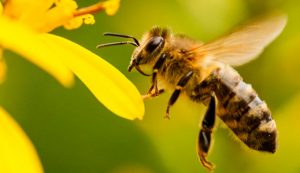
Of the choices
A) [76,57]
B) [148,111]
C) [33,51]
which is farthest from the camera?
[148,111]

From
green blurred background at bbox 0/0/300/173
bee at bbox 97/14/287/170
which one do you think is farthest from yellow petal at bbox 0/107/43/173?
green blurred background at bbox 0/0/300/173

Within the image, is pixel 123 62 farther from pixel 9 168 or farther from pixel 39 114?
pixel 9 168

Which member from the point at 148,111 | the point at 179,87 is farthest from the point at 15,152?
the point at 148,111

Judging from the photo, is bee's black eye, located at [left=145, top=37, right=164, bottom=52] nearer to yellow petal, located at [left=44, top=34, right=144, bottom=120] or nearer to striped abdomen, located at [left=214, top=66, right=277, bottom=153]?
striped abdomen, located at [left=214, top=66, right=277, bottom=153]

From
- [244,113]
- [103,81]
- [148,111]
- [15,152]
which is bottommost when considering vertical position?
[15,152]

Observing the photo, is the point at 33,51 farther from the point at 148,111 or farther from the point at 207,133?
the point at 148,111

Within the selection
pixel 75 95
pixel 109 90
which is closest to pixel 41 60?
pixel 109 90

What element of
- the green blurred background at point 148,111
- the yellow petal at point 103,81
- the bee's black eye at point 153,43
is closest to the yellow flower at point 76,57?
the yellow petal at point 103,81
